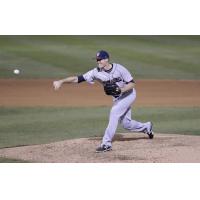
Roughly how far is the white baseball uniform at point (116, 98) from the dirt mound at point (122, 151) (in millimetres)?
306

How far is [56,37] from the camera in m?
13.8

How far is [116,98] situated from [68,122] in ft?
6.01

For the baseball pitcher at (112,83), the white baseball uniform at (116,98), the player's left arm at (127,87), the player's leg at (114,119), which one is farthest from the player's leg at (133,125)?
the player's left arm at (127,87)

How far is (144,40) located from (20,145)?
5.74 meters

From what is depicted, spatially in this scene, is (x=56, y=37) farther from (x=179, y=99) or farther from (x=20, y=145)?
(x=20, y=145)

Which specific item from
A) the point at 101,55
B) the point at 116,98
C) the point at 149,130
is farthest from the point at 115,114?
the point at 101,55

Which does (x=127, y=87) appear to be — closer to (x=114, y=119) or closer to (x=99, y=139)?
(x=114, y=119)

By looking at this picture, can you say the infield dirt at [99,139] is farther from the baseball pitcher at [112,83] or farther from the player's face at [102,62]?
the player's face at [102,62]

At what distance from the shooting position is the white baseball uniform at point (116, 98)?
9.10m

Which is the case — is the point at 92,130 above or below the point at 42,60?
below

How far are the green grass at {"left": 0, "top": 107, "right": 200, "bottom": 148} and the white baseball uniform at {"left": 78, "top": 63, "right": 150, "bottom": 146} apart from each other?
0.93 m

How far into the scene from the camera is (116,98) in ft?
30.5

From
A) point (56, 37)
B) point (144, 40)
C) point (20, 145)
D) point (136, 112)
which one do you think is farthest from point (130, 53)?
point (20, 145)

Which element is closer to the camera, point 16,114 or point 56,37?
point 16,114
